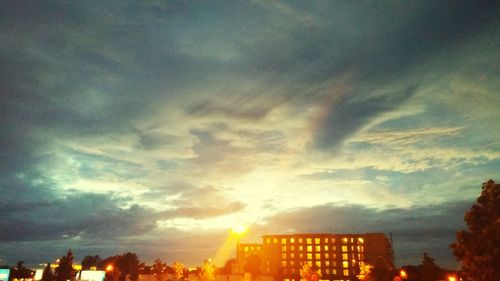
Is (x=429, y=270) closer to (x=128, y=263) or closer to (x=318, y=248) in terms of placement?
(x=318, y=248)

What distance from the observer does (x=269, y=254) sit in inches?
Result: 6403

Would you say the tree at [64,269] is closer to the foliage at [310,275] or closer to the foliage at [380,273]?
the foliage at [310,275]

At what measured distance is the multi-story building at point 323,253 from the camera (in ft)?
495

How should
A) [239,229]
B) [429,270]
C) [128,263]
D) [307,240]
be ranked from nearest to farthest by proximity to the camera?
[239,229], [429,270], [128,263], [307,240]

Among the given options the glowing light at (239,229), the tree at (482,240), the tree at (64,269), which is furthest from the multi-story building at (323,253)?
the tree at (482,240)

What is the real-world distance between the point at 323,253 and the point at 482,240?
140m

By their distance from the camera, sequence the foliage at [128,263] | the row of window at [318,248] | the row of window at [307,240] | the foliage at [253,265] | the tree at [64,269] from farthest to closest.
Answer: the row of window at [307,240]
the row of window at [318,248]
the foliage at [128,263]
the foliage at [253,265]
the tree at [64,269]

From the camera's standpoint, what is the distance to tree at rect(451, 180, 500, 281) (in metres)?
25.0

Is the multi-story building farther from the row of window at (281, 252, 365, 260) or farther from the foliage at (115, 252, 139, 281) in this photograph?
the foliage at (115, 252, 139, 281)

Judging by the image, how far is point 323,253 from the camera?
158 meters

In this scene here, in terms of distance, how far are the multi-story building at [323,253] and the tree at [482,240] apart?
13171cm

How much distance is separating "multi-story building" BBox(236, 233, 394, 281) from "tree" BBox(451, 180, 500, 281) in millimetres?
131715

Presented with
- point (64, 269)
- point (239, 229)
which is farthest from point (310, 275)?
point (64, 269)

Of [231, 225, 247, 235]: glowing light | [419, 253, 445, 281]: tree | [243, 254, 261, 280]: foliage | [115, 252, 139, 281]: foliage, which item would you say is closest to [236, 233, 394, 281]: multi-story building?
[243, 254, 261, 280]: foliage
